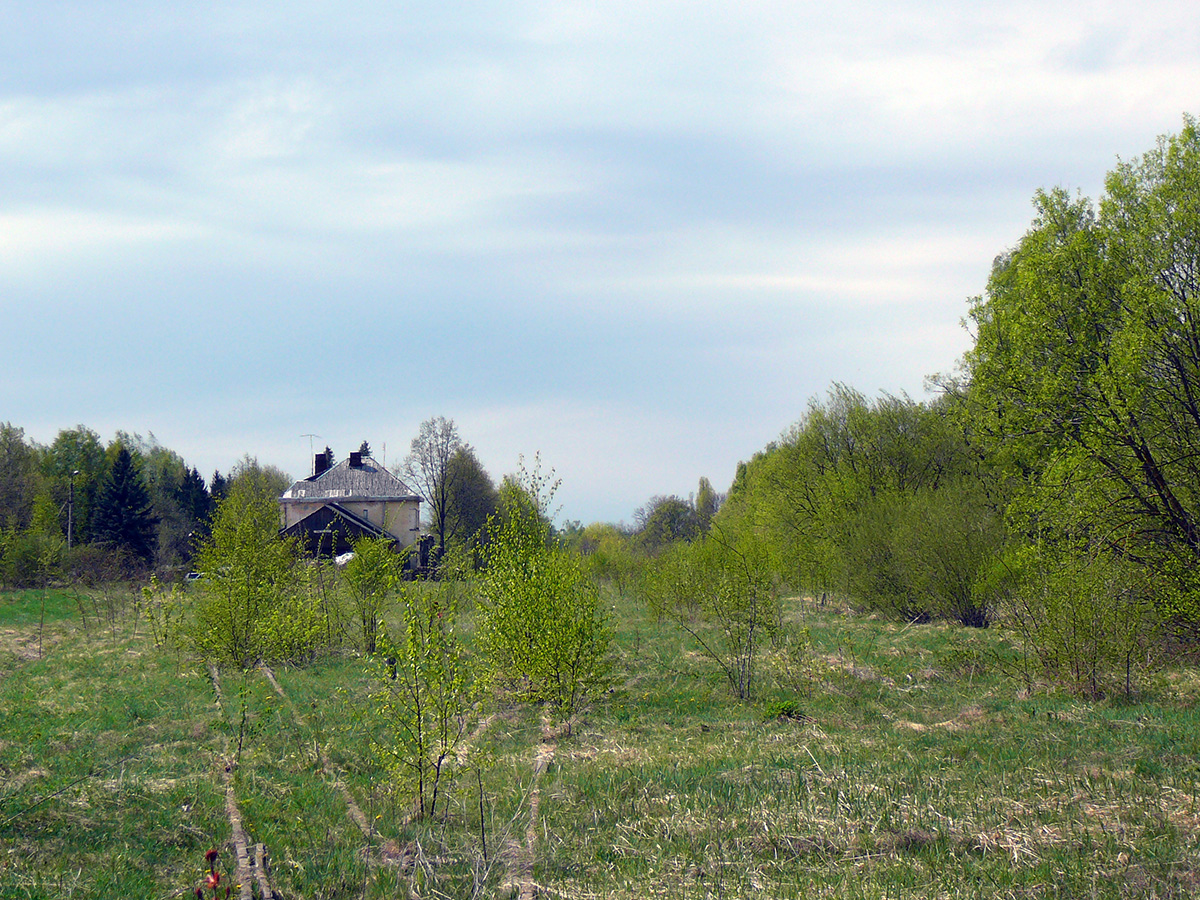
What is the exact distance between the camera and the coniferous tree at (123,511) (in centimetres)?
5074

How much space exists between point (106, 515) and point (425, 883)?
176 feet

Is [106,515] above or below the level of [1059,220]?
below

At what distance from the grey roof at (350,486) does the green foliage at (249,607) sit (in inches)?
1560

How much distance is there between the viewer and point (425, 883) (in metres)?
6.08

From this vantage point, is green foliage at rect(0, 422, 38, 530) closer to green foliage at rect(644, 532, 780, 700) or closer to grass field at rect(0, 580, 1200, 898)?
grass field at rect(0, 580, 1200, 898)

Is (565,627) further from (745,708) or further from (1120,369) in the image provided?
(1120,369)

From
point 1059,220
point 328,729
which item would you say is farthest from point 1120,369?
point 328,729

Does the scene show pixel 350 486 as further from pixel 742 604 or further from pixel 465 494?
pixel 742 604

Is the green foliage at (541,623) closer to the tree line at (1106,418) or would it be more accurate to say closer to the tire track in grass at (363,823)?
the tire track in grass at (363,823)

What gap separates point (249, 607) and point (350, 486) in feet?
156

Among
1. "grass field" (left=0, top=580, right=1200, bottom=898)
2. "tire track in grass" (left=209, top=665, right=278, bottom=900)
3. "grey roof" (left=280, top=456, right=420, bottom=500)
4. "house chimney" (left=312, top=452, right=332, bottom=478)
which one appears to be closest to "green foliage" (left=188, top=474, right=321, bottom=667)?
"grass field" (left=0, top=580, right=1200, bottom=898)

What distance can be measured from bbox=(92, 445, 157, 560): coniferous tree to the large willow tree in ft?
166

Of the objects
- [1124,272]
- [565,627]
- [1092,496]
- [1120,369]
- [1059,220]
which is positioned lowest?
[565,627]

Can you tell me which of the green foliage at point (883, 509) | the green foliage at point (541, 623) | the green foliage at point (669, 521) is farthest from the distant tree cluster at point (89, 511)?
the green foliage at point (669, 521)
